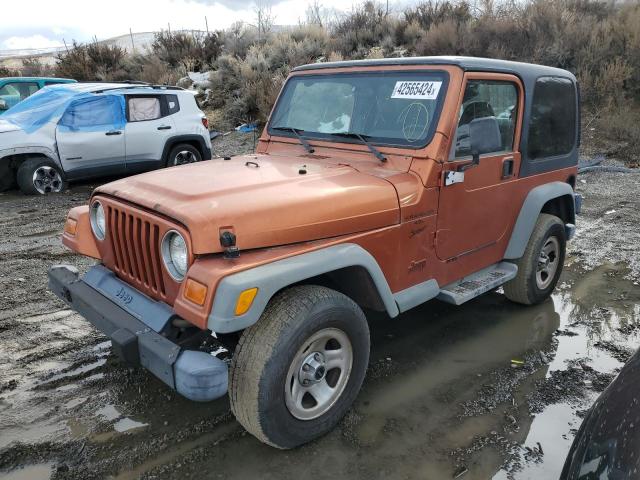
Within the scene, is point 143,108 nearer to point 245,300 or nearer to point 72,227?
point 72,227

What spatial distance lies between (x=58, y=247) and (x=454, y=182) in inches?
181

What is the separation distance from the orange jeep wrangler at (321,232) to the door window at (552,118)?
2 centimetres

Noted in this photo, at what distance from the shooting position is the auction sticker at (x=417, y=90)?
3328 millimetres

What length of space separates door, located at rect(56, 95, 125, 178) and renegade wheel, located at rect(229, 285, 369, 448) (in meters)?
7.11

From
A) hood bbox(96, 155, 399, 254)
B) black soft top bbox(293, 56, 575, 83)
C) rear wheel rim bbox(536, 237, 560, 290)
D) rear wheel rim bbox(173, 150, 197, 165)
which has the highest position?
black soft top bbox(293, 56, 575, 83)

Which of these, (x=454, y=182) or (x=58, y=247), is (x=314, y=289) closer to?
(x=454, y=182)

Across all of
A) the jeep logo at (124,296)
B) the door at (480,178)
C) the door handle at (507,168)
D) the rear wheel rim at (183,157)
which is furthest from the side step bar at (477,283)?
the rear wheel rim at (183,157)

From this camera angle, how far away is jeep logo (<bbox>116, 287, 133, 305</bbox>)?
2855mm

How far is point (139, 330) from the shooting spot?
2.60 meters

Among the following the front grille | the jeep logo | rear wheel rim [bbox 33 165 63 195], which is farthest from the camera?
rear wheel rim [bbox 33 165 63 195]

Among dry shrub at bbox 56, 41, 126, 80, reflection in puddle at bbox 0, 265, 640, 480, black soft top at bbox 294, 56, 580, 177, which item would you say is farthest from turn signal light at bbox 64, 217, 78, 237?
dry shrub at bbox 56, 41, 126, 80

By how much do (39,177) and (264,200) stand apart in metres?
7.03

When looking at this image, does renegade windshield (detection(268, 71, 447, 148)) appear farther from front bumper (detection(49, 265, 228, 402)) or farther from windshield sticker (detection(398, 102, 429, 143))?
front bumper (detection(49, 265, 228, 402))

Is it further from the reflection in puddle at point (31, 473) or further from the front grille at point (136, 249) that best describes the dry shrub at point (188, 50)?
the reflection in puddle at point (31, 473)
